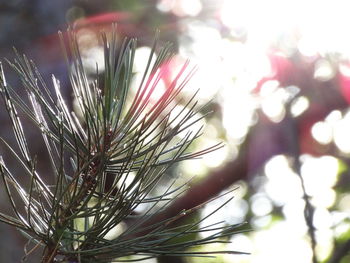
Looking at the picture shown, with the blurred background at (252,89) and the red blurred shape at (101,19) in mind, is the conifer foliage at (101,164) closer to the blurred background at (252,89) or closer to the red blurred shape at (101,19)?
the blurred background at (252,89)

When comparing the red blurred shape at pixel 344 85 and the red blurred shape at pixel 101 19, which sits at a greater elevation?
the red blurred shape at pixel 101 19

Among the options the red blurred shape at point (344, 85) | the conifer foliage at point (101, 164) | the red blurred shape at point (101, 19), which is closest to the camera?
the conifer foliage at point (101, 164)

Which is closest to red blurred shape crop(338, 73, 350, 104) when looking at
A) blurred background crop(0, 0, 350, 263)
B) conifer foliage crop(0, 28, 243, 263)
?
blurred background crop(0, 0, 350, 263)

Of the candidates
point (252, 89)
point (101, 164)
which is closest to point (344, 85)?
point (252, 89)

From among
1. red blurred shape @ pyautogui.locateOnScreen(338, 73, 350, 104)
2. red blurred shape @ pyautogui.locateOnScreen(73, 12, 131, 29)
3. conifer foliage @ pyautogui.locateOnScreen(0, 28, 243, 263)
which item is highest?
red blurred shape @ pyautogui.locateOnScreen(73, 12, 131, 29)

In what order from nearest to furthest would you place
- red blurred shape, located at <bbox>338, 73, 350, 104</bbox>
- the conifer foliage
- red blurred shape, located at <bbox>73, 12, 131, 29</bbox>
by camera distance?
the conifer foliage
red blurred shape, located at <bbox>338, 73, 350, 104</bbox>
red blurred shape, located at <bbox>73, 12, 131, 29</bbox>

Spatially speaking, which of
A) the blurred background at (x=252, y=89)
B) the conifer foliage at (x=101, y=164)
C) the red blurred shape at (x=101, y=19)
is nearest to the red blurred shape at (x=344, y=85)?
the blurred background at (x=252, y=89)

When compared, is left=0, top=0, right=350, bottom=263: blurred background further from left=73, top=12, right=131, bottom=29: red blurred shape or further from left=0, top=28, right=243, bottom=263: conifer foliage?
left=0, top=28, right=243, bottom=263: conifer foliage

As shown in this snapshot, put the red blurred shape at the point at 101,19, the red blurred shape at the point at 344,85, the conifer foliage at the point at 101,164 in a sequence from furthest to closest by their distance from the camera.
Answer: the red blurred shape at the point at 101,19 → the red blurred shape at the point at 344,85 → the conifer foliage at the point at 101,164

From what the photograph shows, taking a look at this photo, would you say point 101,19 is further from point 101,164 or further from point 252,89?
point 101,164

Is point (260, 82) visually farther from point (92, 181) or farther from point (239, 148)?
point (92, 181)

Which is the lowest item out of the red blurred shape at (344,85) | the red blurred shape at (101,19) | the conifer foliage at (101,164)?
the conifer foliage at (101,164)
